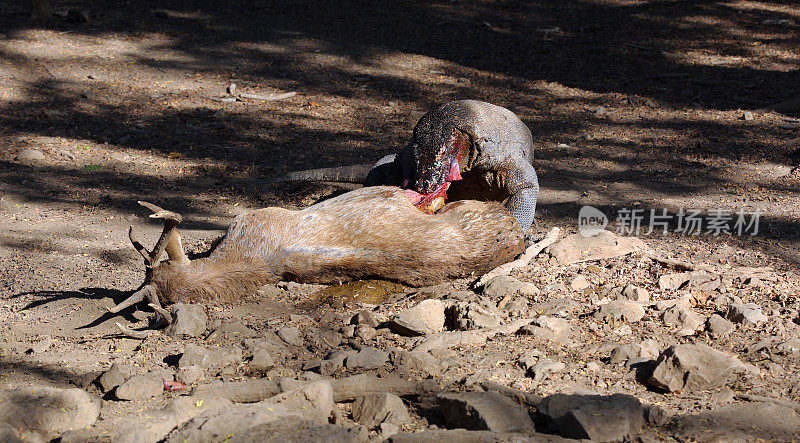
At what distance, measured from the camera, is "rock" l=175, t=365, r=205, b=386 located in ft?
12.8

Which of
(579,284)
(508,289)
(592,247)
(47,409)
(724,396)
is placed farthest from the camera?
(592,247)

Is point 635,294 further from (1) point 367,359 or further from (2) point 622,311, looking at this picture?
(1) point 367,359

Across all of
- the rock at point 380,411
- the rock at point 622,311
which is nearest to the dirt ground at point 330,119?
the rock at point 622,311

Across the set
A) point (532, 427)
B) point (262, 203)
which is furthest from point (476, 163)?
point (532, 427)

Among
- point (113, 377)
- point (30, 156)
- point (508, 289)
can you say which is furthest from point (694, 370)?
point (30, 156)

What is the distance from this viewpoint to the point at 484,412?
3.21 m

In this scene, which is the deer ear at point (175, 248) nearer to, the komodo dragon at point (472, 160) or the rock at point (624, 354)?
the komodo dragon at point (472, 160)

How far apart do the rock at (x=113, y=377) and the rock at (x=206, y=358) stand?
0.30m

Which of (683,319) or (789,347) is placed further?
(683,319)

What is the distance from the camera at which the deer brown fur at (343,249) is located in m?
4.93

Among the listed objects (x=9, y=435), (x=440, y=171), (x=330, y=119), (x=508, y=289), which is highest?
(x=440, y=171)

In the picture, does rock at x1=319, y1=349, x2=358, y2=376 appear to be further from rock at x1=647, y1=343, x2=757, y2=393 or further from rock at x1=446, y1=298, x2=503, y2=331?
rock at x1=647, y1=343, x2=757, y2=393

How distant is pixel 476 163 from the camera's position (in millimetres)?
5785

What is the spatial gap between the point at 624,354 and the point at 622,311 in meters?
0.55
